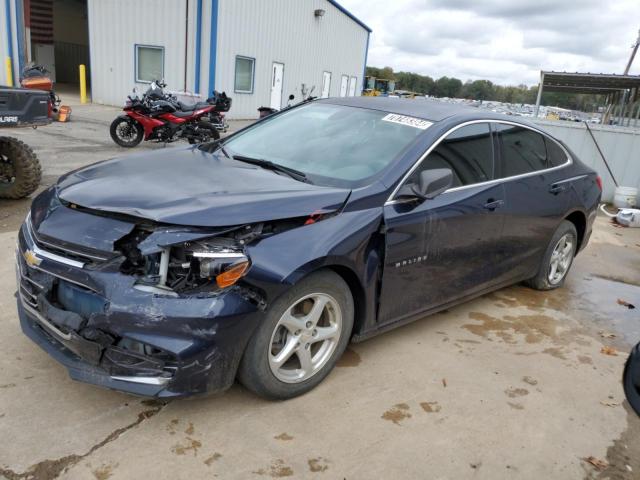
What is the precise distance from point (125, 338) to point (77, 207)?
2.52ft

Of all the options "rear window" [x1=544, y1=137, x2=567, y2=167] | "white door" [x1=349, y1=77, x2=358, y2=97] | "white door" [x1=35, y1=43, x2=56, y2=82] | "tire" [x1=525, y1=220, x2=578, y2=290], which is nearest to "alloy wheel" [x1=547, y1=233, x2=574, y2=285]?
"tire" [x1=525, y1=220, x2=578, y2=290]

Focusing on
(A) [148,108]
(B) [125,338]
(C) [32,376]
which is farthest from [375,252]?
(A) [148,108]

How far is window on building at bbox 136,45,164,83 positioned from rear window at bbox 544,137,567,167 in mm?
15773

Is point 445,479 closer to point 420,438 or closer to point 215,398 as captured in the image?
point 420,438

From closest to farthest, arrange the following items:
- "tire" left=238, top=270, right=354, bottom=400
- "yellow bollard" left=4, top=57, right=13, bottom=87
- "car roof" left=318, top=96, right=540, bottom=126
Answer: "tire" left=238, top=270, right=354, bottom=400 → "car roof" left=318, top=96, right=540, bottom=126 → "yellow bollard" left=4, top=57, right=13, bottom=87

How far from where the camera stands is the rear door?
166 inches

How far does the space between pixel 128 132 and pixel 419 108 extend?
859 centimetres

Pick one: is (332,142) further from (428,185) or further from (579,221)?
(579,221)

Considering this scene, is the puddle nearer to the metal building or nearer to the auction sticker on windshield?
the auction sticker on windshield

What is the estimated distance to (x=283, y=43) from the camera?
21.4 m

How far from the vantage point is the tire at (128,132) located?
11.0m

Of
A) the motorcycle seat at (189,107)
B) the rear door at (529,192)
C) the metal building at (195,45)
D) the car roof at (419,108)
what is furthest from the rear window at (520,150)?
the metal building at (195,45)

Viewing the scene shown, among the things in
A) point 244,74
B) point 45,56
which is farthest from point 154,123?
point 45,56

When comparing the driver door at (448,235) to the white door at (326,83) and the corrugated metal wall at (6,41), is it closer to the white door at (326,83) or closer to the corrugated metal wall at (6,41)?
the corrugated metal wall at (6,41)
